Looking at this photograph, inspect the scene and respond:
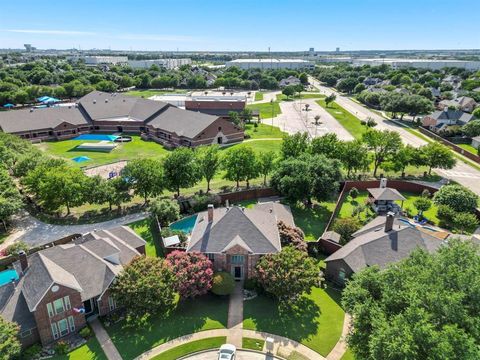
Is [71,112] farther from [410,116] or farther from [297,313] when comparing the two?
[410,116]

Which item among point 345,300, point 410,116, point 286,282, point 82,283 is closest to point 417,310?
point 345,300

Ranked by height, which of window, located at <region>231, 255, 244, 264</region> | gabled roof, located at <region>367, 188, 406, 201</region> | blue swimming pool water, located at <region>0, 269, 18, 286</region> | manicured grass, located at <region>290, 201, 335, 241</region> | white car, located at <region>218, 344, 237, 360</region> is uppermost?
window, located at <region>231, 255, 244, 264</region>

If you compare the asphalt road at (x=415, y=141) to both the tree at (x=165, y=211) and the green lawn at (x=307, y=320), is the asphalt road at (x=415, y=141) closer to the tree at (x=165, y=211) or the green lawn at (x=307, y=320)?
the green lawn at (x=307, y=320)

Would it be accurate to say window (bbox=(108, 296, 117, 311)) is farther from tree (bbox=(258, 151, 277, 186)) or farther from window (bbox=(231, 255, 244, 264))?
tree (bbox=(258, 151, 277, 186))

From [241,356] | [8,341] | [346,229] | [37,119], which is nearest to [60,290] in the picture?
[8,341]

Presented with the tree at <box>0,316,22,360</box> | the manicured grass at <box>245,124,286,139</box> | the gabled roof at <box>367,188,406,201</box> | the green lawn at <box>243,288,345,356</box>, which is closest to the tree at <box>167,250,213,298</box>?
the green lawn at <box>243,288,345,356</box>
